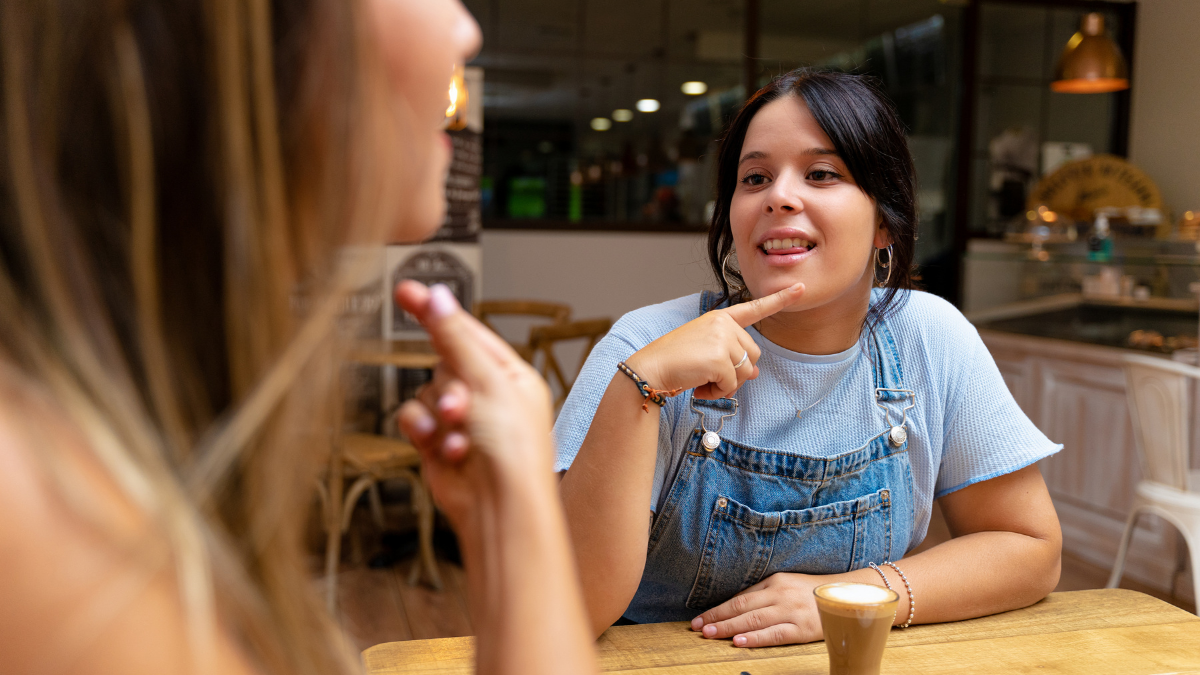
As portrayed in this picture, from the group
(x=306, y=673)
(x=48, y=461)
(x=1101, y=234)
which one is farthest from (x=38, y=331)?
(x=1101, y=234)

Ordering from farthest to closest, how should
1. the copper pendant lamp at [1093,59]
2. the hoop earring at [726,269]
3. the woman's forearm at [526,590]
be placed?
the copper pendant lamp at [1093,59]
the hoop earring at [726,269]
the woman's forearm at [526,590]

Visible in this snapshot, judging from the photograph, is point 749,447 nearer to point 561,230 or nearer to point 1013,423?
point 1013,423

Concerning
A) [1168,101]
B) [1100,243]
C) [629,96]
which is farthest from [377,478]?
[1168,101]

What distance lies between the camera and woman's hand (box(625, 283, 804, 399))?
42.6 inches

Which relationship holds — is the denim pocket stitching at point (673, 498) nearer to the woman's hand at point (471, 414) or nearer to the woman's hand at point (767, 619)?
the woman's hand at point (767, 619)

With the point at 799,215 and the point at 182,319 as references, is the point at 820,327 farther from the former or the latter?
the point at 182,319

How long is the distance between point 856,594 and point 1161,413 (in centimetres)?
240

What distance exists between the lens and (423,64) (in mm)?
556

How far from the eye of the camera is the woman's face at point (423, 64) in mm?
537

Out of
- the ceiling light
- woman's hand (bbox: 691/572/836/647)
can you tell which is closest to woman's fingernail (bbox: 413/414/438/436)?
woman's hand (bbox: 691/572/836/647)

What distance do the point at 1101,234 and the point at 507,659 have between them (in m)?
4.30

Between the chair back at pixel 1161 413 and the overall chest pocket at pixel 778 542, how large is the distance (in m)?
1.96

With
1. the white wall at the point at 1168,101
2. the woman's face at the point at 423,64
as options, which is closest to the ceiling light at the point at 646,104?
the white wall at the point at 1168,101

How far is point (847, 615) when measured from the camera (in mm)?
857
